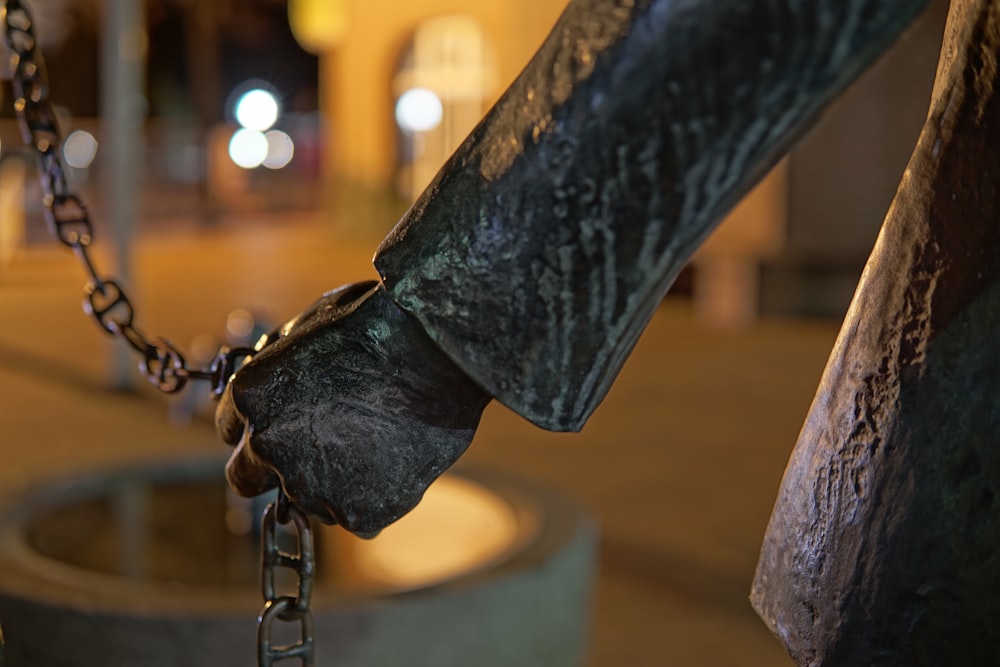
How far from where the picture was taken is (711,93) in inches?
41.8

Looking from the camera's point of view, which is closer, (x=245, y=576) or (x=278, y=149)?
(x=245, y=576)

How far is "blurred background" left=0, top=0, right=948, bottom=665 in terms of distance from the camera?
4898 millimetres

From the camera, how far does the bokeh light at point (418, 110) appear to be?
15.5m

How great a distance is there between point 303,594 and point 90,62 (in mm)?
36563

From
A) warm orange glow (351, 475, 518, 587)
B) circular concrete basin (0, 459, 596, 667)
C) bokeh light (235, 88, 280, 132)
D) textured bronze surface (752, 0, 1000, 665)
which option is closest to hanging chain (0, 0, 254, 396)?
textured bronze surface (752, 0, 1000, 665)

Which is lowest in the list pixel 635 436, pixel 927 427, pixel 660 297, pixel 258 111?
pixel 258 111

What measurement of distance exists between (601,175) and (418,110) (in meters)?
15.0

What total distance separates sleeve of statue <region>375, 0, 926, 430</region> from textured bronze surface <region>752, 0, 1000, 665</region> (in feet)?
0.77

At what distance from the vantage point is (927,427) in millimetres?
1216

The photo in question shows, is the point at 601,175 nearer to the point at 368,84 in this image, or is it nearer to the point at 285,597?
the point at 285,597

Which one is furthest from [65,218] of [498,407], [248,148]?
[248,148]

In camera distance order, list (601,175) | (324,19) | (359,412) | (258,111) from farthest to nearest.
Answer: (258,111) < (324,19) < (359,412) < (601,175)

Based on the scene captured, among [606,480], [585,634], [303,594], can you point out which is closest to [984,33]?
[303,594]

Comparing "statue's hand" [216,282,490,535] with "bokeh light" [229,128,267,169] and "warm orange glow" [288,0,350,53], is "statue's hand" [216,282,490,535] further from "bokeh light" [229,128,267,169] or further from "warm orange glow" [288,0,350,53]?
"bokeh light" [229,128,267,169]
